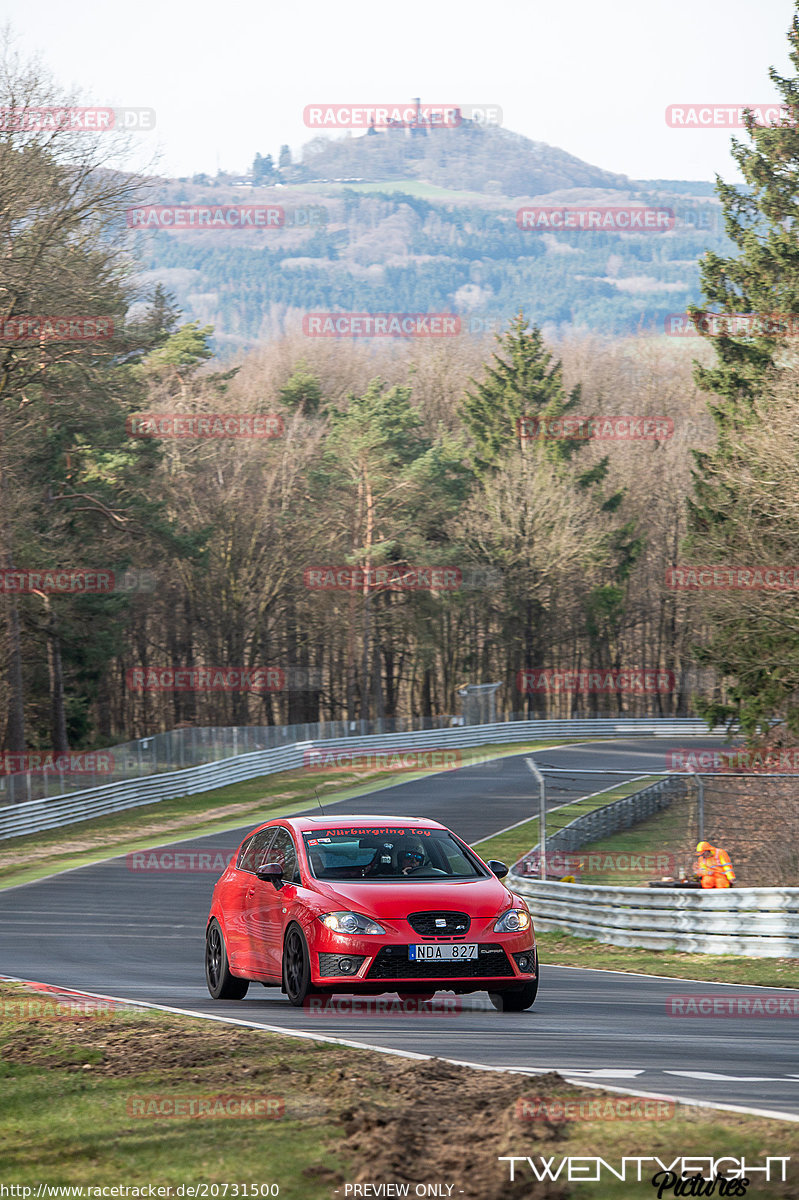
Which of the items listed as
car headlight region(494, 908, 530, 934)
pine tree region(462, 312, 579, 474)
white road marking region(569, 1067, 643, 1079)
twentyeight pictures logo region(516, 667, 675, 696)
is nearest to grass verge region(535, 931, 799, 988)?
car headlight region(494, 908, 530, 934)

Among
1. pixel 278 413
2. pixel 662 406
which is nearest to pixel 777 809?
pixel 278 413

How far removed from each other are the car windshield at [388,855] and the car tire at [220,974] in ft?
5.04

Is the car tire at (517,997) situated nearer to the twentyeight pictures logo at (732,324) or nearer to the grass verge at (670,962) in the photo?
the grass verge at (670,962)

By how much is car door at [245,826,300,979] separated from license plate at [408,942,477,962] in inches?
45.7

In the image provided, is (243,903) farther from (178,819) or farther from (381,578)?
(381,578)

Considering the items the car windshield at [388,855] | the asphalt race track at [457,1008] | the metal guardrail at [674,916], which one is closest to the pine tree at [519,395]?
the asphalt race track at [457,1008]

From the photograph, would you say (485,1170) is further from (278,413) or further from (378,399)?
(278,413)

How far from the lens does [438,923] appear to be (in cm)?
1013

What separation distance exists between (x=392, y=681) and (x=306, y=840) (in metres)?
70.9

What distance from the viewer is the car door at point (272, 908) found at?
10.9 metres

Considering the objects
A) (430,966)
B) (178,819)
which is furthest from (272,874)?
(178,819)

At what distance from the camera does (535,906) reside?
22.3 metres

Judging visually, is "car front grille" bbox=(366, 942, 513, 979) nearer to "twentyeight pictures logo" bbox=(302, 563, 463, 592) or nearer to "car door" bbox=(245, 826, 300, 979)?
"car door" bbox=(245, 826, 300, 979)

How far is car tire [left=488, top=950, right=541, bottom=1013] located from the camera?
10648 mm
